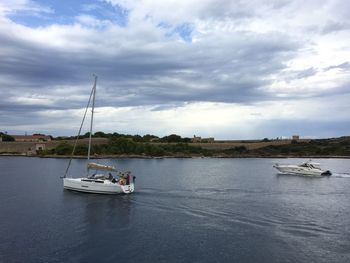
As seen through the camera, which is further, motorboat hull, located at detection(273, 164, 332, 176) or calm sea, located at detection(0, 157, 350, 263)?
motorboat hull, located at detection(273, 164, 332, 176)

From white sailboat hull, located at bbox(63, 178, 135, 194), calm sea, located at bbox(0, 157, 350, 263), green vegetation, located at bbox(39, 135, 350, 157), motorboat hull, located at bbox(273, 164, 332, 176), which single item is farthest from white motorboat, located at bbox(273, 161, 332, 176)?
green vegetation, located at bbox(39, 135, 350, 157)

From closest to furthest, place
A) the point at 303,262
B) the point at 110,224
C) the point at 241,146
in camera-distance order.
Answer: the point at 303,262, the point at 110,224, the point at 241,146

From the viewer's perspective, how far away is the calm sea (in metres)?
23.9

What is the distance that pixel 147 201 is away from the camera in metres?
41.7

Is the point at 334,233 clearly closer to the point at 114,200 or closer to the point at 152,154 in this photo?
the point at 114,200

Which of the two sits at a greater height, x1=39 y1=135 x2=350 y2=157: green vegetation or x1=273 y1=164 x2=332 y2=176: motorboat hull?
x1=39 y1=135 x2=350 y2=157: green vegetation

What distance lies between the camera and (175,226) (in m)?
30.8

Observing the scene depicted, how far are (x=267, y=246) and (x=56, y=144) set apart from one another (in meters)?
160

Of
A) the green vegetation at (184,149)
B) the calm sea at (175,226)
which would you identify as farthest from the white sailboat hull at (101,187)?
the green vegetation at (184,149)

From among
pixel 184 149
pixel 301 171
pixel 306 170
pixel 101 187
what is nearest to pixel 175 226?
pixel 101 187

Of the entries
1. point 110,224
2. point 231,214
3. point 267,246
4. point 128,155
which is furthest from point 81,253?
point 128,155

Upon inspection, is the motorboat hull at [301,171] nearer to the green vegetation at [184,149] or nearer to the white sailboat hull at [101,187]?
the white sailboat hull at [101,187]

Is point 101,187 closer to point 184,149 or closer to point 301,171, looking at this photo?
point 301,171

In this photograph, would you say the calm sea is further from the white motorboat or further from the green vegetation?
the green vegetation
